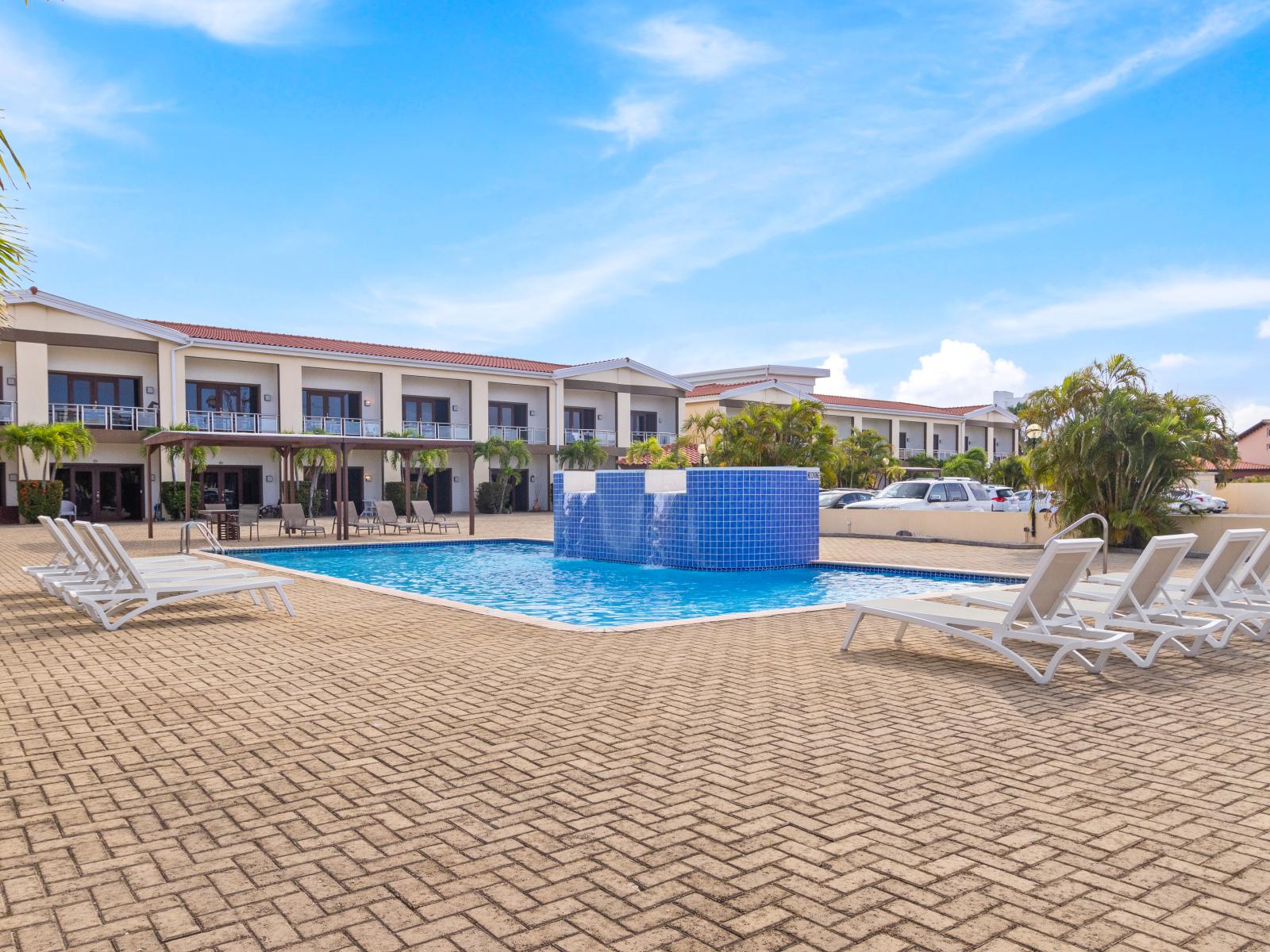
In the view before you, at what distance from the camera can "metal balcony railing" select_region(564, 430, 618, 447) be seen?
1647 inches

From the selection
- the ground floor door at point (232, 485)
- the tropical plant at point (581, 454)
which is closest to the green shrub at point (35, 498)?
the ground floor door at point (232, 485)

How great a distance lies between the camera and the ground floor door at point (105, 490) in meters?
31.4

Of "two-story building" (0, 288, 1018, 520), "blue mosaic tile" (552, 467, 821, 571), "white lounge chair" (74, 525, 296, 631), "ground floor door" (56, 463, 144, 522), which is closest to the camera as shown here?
"white lounge chair" (74, 525, 296, 631)

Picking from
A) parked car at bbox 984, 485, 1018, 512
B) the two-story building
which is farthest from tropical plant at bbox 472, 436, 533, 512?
parked car at bbox 984, 485, 1018, 512

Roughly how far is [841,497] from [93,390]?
81.1 feet

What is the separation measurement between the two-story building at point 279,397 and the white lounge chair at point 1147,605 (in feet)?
88.5

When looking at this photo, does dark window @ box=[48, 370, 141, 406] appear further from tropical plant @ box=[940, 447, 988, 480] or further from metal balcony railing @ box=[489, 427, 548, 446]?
tropical plant @ box=[940, 447, 988, 480]

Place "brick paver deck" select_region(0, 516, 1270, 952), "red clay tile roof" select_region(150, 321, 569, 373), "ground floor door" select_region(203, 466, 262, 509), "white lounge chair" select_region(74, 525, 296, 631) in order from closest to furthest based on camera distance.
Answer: "brick paver deck" select_region(0, 516, 1270, 952)
"white lounge chair" select_region(74, 525, 296, 631)
"ground floor door" select_region(203, 466, 262, 509)
"red clay tile roof" select_region(150, 321, 569, 373)

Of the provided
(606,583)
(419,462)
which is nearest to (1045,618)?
(606,583)

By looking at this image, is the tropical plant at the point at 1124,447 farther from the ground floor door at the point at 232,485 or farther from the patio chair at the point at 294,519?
the ground floor door at the point at 232,485

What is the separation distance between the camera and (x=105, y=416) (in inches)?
1224

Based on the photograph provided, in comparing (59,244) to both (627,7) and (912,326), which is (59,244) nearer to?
(627,7)

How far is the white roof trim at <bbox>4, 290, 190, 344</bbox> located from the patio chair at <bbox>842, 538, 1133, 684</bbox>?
30158 mm

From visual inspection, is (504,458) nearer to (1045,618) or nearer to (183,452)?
(183,452)
